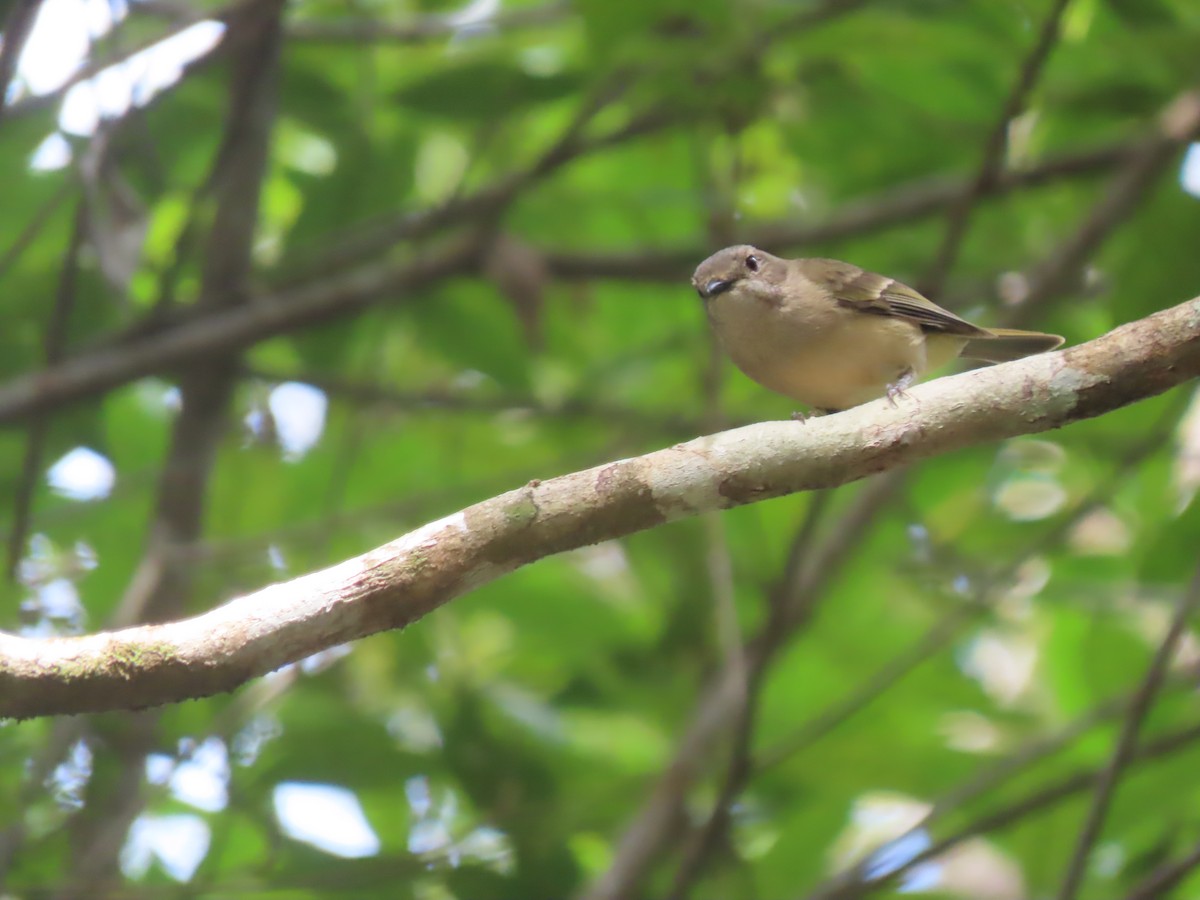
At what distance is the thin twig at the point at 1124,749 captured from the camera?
143 inches

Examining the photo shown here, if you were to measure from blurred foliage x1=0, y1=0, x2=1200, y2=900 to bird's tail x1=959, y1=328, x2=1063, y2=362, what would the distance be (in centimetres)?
32

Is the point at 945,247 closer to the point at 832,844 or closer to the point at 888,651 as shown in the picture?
the point at 888,651

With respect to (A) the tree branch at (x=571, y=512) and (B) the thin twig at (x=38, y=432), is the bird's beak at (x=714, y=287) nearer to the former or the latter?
(A) the tree branch at (x=571, y=512)

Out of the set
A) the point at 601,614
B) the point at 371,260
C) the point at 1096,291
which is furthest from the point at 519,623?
the point at 1096,291

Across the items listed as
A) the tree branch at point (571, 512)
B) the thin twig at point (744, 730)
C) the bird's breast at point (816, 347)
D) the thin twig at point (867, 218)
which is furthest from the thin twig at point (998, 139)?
the tree branch at point (571, 512)

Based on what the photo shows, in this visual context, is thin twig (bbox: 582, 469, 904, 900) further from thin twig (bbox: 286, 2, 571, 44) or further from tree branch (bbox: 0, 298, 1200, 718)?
thin twig (bbox: 286, 2, 571, 44)

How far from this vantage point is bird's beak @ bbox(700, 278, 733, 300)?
441 centimetres

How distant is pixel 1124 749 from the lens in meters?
3.68

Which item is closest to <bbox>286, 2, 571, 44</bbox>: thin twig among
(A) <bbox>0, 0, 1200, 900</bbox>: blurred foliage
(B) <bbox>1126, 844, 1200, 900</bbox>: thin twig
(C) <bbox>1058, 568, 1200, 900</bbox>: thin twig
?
(A) <bbox>0, 0, 1200, 900</bbox>: blurred foliage

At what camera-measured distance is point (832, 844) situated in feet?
15.0

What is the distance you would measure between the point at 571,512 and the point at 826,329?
2030mm

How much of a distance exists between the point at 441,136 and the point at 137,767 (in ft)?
9.92

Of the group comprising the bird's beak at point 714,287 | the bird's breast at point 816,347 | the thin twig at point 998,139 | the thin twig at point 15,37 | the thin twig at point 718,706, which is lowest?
the thin twig at point 718,706

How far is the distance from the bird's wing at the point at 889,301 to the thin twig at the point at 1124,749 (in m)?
1.13
